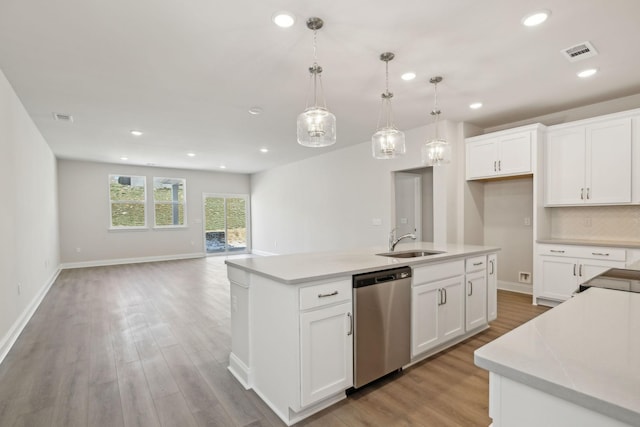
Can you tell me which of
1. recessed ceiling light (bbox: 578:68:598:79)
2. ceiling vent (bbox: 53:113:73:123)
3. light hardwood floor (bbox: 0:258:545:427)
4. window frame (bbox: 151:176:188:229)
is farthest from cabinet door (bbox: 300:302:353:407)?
window frame (bbox: 151:176:188:229)

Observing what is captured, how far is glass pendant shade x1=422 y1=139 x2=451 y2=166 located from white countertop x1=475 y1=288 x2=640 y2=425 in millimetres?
2242

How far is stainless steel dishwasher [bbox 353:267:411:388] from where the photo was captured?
6.95ft

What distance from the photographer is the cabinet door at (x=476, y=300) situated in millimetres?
3002

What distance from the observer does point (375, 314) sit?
220cm

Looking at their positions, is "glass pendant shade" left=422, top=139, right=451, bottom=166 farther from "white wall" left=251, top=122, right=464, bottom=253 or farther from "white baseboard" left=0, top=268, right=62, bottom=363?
"white baseboard" left=0, top=268, right=62, bottom=363

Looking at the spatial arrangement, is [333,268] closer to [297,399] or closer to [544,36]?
[297,399]

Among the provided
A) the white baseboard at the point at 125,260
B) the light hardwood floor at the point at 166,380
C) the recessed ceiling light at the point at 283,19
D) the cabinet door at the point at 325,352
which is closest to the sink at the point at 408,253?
the light hardwood floor at the point at 166,380

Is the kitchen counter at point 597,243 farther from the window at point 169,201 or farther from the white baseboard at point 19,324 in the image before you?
the window at point 169,201

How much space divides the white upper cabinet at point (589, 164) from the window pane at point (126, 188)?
9112 mm

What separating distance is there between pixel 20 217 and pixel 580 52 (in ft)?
20.0

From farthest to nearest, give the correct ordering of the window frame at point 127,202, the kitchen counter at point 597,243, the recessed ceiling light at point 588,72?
the window frame at point 127,202 → the kitchen counter at point 597,243 → the recessed ceiling light at point 588,72

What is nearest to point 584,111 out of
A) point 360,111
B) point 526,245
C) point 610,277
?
point 526,245

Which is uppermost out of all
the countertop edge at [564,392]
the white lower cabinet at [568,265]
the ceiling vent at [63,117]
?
the ceiling vent at [63,117]

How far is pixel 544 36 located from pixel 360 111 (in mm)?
2130
